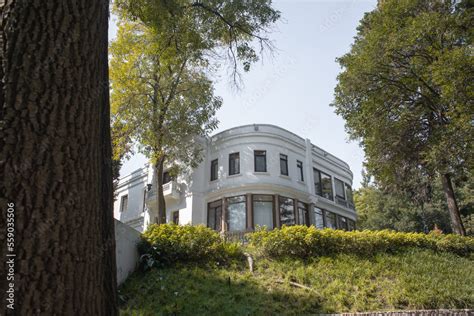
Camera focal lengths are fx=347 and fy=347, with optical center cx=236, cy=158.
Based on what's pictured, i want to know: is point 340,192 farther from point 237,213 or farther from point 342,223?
point 237,213

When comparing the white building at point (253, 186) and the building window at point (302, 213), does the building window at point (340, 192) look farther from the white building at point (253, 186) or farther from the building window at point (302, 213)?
the building window at point (302, 213)

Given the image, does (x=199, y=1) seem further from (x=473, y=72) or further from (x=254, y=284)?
(x=473, y=72)

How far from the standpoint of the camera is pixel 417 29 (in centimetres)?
1256

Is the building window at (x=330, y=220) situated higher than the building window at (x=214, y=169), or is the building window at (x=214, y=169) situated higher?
the building window at (x=214, y=169)

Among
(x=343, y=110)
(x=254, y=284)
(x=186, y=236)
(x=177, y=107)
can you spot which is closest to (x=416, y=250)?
(x=254, y=284)

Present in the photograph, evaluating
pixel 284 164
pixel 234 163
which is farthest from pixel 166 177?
pixel 284 164

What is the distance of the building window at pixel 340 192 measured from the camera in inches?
1015

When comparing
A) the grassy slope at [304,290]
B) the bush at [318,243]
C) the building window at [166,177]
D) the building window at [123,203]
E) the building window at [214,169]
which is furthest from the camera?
the building window at [123,203]

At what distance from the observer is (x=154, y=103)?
18.5 m

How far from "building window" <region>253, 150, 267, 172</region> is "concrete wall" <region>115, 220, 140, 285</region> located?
1239cm

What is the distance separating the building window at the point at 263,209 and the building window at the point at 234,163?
203 cm

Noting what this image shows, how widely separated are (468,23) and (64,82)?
49.2 feet

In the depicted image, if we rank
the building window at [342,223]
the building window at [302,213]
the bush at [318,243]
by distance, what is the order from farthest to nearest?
the building window at [342,223], the building window at [302,213], the bush at [318,243]
